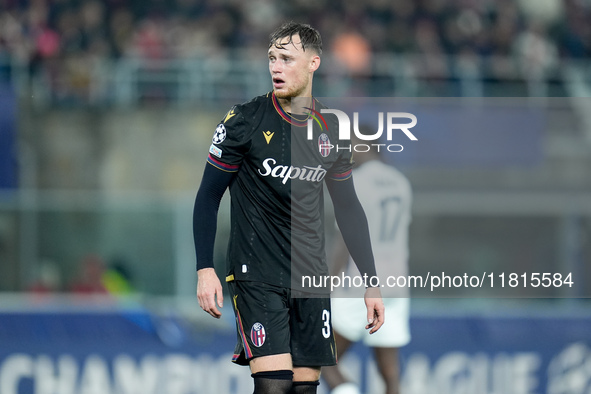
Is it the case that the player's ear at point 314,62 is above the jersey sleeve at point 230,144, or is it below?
above

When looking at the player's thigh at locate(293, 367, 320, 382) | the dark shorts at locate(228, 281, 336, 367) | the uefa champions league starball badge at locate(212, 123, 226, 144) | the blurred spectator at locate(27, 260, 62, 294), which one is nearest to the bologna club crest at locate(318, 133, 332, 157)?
the uefa champions league starball badge at locate(212, 123, 226, 144)

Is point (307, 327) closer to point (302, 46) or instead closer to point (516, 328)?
point (302, 46)

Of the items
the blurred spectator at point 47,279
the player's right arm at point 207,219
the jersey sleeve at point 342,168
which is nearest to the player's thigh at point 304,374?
the player's right arm at point 207,219

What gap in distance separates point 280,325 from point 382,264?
2431mm

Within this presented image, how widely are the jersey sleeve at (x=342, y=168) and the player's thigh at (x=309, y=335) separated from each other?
0.64 metres

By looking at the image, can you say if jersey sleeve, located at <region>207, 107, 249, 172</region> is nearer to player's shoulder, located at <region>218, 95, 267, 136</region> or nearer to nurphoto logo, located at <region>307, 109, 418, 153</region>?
player's shoulder, located at <region>218, 95, 267, 136</region>

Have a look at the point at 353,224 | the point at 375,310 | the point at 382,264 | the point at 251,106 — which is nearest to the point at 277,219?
the point at 353,224

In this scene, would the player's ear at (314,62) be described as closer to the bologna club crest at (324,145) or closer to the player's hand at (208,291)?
the bologna club crest at (324,145)

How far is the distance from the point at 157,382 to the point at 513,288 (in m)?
4.97

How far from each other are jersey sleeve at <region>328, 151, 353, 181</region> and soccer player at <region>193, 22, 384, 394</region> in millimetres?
69

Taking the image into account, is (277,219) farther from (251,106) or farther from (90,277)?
(90,277)

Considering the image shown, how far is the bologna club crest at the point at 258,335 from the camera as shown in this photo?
4.48 meters

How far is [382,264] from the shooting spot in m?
6.85

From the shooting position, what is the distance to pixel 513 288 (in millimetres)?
11477
